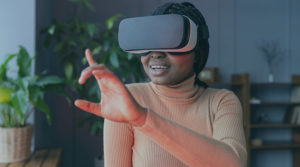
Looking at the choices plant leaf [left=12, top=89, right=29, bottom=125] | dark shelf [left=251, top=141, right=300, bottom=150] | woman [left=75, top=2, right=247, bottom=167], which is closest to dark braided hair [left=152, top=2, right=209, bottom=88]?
woman [left=75, top=2, right=247, bottom=167]

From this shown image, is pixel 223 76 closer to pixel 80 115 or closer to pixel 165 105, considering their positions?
pixel 80 115

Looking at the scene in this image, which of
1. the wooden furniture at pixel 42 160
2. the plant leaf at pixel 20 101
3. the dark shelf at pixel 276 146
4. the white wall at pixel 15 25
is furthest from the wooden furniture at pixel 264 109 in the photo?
the plant leaf at pixel 20 101

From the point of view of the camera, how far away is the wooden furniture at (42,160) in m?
1.91

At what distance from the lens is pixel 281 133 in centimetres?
377

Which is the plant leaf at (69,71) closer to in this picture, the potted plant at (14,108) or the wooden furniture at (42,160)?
the potted plant at (14,108)

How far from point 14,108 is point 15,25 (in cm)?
71

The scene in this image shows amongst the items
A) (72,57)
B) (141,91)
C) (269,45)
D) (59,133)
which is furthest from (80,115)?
→ (269,45)

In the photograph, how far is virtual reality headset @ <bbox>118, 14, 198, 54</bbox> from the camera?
29.5 inches

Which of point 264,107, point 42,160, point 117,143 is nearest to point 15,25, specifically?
point 42,160

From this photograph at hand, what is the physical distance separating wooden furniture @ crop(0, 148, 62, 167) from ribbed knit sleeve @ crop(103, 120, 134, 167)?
1.18 metres

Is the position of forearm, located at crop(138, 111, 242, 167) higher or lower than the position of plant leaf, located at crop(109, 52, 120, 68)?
lower

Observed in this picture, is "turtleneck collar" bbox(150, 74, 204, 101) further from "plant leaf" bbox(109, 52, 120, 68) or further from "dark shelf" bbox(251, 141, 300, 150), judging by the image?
"dark shelf" bbox(251, 141, 300, 150)

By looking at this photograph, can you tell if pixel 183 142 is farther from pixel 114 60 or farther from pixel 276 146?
pixel 276 146

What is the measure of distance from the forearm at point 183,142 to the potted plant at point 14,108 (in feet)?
4.57
